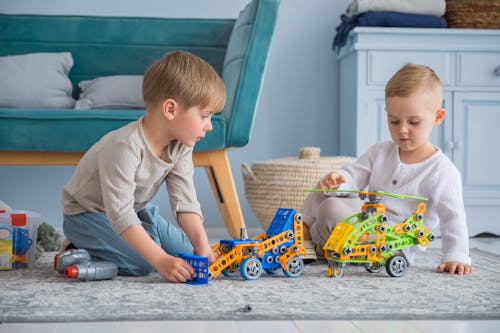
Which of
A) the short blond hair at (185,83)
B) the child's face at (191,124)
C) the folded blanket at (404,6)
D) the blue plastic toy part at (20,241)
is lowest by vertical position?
the blue plastic toy part at (20,241)

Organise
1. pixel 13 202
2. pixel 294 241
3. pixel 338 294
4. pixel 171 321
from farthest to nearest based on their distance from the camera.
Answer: pixel 13 202 < pixel 294 241 < pixel 338 294 < pixel 171 321

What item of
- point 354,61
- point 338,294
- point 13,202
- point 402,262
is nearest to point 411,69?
point 402,262

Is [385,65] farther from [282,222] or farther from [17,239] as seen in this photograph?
[17,239]

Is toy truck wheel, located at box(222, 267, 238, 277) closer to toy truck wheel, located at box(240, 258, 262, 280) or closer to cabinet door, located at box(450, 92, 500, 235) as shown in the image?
toy truck wheel, located at box(240, 258, 262, 280)

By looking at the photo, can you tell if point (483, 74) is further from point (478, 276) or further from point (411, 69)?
point (478, 276)

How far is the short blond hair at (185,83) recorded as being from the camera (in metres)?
1.47

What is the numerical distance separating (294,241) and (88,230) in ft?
1.50

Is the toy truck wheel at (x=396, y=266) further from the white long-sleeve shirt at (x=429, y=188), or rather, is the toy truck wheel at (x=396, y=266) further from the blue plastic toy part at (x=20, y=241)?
the blue plastic toy part at (x=20, y=241)

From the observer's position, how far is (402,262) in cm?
157

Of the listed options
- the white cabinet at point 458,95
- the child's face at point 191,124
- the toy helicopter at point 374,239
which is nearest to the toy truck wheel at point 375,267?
the toy helicopter at point 374,239

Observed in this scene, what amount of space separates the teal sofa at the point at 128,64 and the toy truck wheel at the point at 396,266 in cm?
86

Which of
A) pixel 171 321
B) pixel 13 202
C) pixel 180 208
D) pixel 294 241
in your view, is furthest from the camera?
pixel 13 202

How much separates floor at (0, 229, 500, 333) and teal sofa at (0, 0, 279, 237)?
1.18 m

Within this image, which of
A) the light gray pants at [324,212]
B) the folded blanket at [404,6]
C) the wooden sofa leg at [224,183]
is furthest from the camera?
the folded blanket at [404,6]
